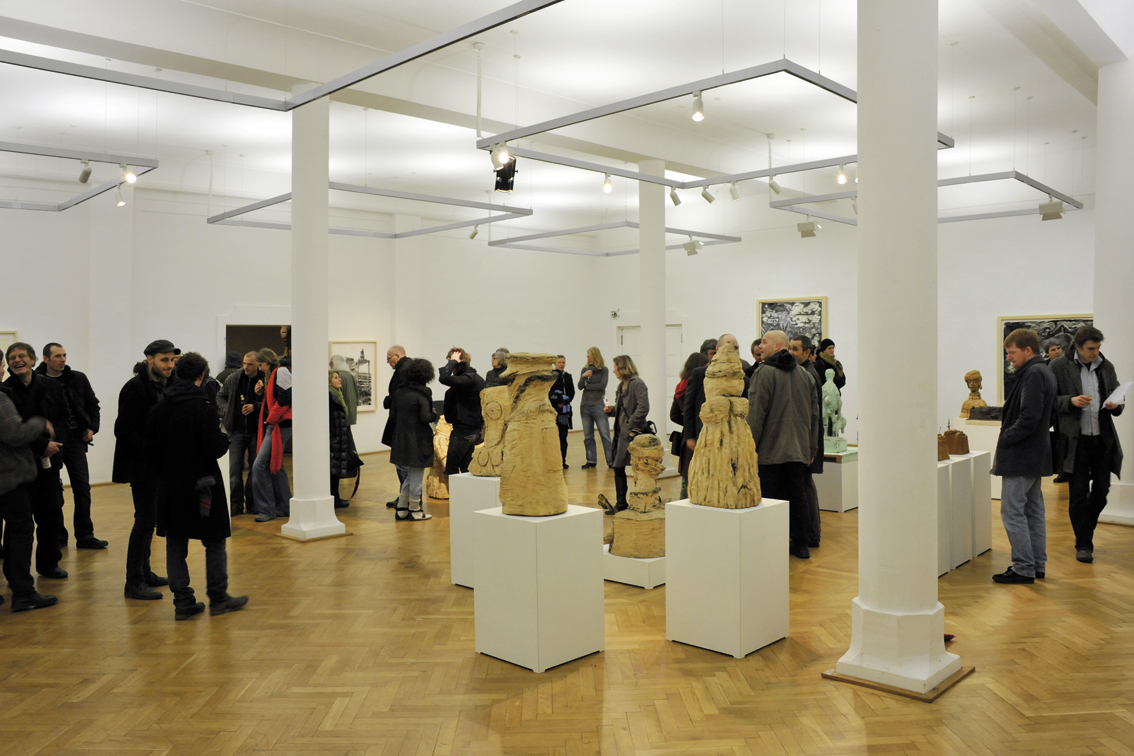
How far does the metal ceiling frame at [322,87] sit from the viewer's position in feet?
16.2

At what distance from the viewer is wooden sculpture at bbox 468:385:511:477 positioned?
15.6ft

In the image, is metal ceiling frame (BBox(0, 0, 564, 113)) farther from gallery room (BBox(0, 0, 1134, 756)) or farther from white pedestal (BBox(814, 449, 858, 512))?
white pedestal (BBox(814, 449, 858, 512))

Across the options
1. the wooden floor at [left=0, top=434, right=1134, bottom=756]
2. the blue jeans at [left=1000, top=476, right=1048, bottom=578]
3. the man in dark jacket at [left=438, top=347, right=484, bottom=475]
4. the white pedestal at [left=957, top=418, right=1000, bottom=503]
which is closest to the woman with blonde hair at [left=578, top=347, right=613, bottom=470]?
the man in dark jacket at [left=438, top=347, right=484, bottom=475]

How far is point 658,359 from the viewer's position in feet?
35.2

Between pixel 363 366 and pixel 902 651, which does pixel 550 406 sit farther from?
pixel 363 366

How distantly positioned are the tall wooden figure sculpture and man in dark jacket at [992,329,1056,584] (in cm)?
314

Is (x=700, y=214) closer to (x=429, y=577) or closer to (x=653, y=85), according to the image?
(x=653, y=85)

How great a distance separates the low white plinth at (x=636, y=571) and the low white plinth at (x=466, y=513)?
3.09 ft

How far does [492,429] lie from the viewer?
5152 millimetres

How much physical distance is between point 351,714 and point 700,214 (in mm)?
13539

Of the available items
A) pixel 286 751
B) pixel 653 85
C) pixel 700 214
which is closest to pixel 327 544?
pixel 286 751

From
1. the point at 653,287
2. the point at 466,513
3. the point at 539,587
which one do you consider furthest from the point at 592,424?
the point at 539,587

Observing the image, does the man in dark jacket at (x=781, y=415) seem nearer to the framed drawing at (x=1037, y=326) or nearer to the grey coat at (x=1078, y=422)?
the grey coat at (x=1078, y=422)

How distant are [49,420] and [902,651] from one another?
20.0 feet
